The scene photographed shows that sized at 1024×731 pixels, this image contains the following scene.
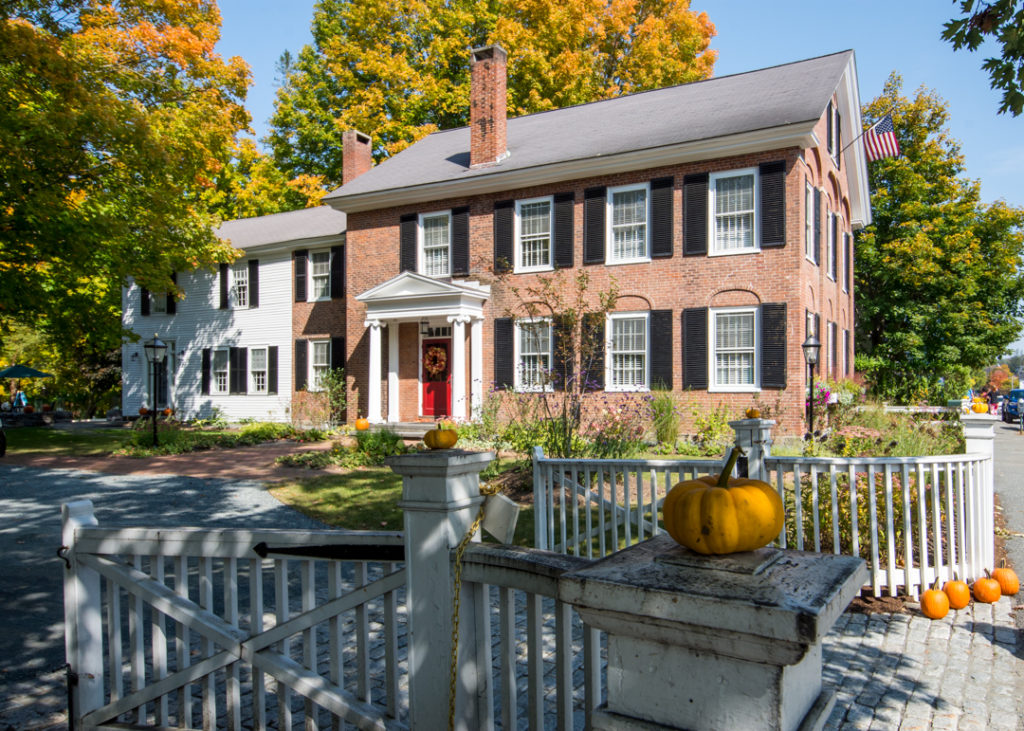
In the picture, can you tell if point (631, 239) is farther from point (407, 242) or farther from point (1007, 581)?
point (1007, 581)

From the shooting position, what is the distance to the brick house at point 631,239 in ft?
49.7

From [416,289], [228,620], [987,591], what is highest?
[416,289]

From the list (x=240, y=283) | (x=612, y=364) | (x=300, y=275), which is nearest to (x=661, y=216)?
(x=612, y=364)

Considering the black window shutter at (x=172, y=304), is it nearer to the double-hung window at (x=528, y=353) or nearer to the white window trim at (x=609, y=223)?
the double-hung window at (x=528, y=353)

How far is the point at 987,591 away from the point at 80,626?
232 inches

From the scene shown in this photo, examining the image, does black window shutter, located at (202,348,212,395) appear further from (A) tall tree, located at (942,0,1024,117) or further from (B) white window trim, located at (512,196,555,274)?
(A) tall tree, located at (942,0,1024,117)

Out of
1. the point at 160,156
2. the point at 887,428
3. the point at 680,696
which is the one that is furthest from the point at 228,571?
the point at 160,156

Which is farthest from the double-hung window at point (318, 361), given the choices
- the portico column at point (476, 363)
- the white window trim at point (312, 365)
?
the portico column at point (476, 363)

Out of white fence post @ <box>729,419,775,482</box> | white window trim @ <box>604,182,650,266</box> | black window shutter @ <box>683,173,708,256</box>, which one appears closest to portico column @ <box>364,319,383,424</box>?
white window trim @ <box>604,182,650,266</box>

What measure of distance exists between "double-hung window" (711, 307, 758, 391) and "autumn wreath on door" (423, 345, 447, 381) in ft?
23.7

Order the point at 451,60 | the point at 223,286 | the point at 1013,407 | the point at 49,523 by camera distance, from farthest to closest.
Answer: the point at 1013,407, the point at 451,60, the point at 223,286, the point at 49,523

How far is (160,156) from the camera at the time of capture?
12.9m

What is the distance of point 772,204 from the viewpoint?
1505 cm

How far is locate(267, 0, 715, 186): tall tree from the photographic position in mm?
27656
